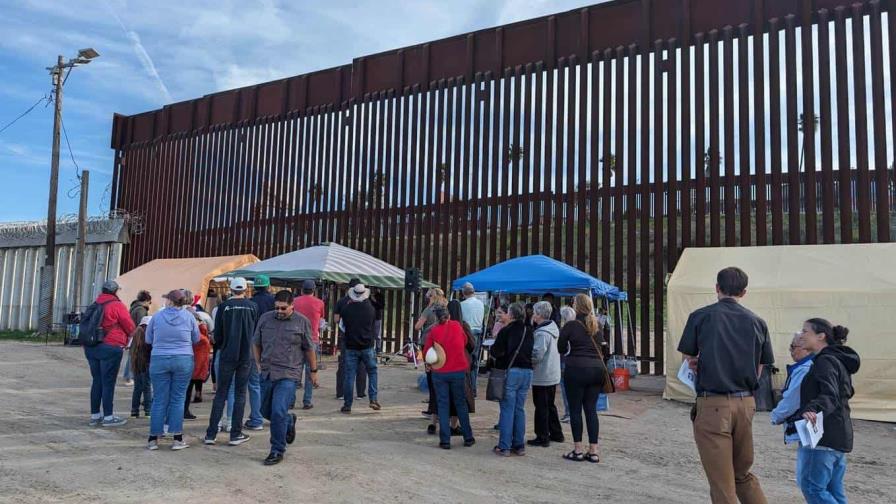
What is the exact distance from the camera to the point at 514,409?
21.7 feet

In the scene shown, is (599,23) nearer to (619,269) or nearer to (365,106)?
(619,269)

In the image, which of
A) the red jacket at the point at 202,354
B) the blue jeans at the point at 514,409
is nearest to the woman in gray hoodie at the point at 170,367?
the red jacket at the point at 202,354

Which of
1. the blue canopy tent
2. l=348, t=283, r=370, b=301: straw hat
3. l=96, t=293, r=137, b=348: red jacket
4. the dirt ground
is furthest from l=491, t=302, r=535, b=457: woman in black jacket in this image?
l=96, t=293, r=137, b=348: red jacket

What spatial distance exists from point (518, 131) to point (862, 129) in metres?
7.85

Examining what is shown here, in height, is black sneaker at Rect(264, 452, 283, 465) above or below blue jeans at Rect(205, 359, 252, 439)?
below

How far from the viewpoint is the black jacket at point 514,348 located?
662cm

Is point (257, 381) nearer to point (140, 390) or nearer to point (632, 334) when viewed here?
point (140, 390)

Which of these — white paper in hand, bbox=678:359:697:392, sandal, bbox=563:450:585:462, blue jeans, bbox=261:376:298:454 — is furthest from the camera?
sandal, bbox=563:450:585:462

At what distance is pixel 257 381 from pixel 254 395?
23 cm

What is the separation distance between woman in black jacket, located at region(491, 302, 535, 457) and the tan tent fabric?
526 inches

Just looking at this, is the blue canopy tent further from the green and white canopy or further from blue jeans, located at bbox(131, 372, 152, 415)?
blue jeans, located at bbox(131, 372, 152, 415)

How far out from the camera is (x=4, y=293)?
26.8 meters

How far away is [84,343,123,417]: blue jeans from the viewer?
7242 mm

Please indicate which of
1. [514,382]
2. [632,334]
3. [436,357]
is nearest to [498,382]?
[514,382]
